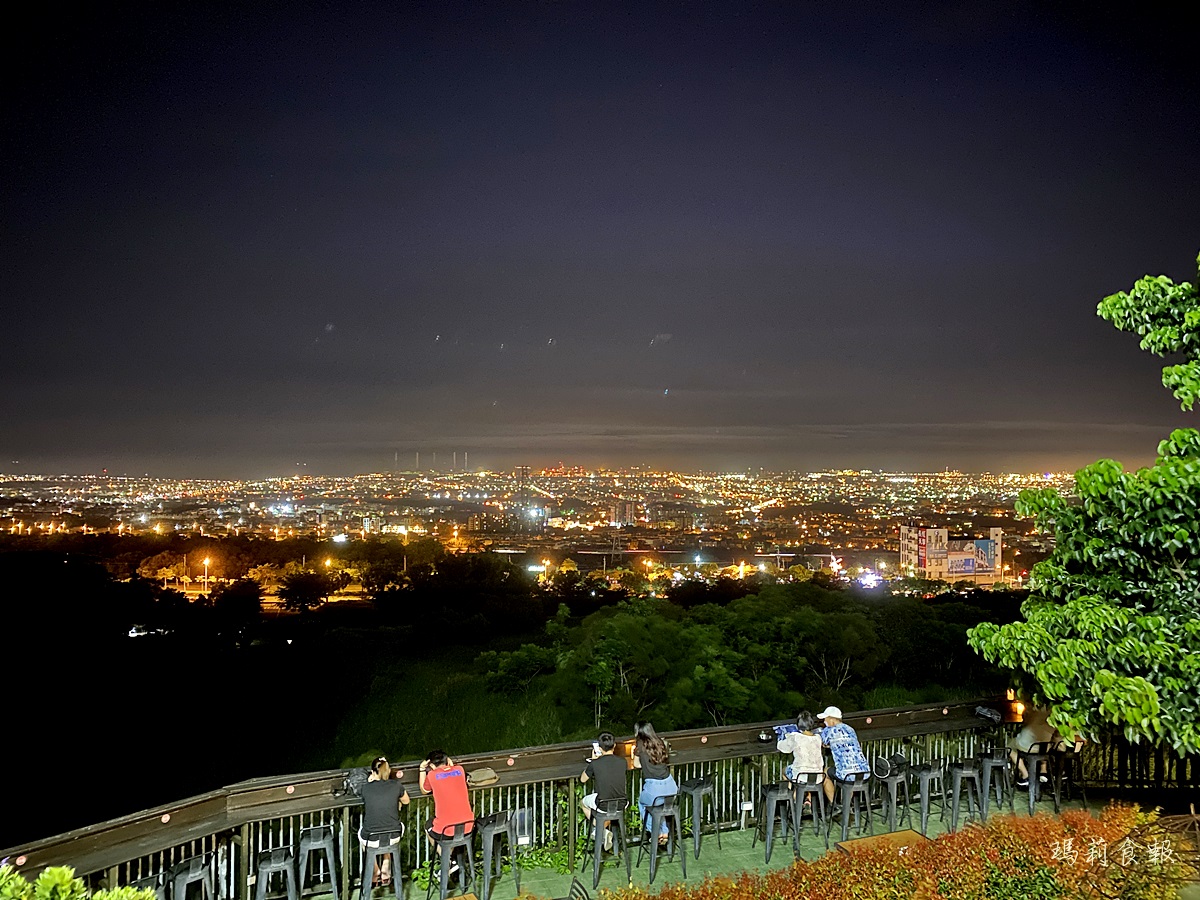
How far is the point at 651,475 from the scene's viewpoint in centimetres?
7294

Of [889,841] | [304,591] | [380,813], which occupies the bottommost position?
[304,591]

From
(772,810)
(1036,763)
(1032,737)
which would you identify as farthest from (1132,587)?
(1036,763)

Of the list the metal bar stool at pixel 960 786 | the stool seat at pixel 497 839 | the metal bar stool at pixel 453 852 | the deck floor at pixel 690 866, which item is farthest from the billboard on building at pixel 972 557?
the metal bar stool at pixel 453 852

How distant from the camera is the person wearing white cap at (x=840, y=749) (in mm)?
6895

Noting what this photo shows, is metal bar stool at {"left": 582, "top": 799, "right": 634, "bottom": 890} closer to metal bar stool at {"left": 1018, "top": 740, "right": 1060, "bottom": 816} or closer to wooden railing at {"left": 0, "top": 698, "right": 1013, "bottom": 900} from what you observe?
wooden railing at {"left": 0, "top": 698, "right": 1013, "bottom": 900}

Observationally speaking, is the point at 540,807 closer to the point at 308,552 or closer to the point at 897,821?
the point at 897,821

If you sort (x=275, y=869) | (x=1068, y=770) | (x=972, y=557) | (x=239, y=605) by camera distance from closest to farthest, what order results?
(x=275, y=869), (x=1068, y=770), (x=239, y=605), (x=972, y=557)

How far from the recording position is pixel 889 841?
656 cm

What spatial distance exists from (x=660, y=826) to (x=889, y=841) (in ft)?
6.43

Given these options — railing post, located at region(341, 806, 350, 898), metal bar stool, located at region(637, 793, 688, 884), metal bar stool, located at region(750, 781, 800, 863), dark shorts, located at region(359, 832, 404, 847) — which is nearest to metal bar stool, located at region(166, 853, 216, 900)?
railing post, located at region(341, 806, 350, 898)

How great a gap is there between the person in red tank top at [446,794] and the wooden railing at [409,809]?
0.80 ft

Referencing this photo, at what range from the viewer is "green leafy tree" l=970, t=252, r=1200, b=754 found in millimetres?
4059

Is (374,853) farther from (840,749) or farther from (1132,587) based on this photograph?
(1132,587)

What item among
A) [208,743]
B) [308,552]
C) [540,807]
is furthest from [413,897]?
[308,552]
